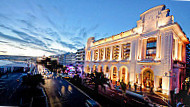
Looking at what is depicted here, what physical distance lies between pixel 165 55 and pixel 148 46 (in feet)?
25.2

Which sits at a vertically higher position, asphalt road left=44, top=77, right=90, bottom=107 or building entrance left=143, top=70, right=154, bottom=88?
building entrance left=143, top=70, right=154, bottom=88

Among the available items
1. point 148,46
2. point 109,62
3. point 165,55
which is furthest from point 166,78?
point 109,62

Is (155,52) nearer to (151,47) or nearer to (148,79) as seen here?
(151,47)

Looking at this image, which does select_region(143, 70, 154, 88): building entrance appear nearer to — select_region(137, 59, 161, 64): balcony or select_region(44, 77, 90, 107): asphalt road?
select_region(137, 59, 161, 64): balcony

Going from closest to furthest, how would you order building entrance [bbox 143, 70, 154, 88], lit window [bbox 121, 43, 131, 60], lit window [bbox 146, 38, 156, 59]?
building entrance [bbox 143, 70, 154, 88] → lit window [bbox 146, 38, 156, 59] → lit window [bbox 121, 43, 131, 60]

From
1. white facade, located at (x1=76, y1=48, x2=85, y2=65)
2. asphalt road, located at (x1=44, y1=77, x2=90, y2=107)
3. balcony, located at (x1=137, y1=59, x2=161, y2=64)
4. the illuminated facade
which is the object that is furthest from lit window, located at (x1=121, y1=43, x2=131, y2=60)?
white facade, located at (x1=76, y1=48, x2=85, y2=65)

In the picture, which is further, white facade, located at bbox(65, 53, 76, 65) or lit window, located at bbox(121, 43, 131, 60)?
white facade, located at bbox(65, 53, 76, 65)

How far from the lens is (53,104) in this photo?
→ 46.2 feet

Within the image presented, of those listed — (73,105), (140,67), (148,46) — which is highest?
(148,46)

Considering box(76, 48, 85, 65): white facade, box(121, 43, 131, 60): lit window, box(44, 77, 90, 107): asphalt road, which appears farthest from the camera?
box(76, 48, 85, 65): white facade

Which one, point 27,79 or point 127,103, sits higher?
point 27,79

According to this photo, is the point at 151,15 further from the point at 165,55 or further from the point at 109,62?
the point at 109,62

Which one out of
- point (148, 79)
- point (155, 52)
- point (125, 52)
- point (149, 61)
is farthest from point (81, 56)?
point (149, 61)

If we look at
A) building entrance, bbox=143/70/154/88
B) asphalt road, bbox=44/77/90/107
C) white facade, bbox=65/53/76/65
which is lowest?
asphalt road, bbox=44/77/90/107
